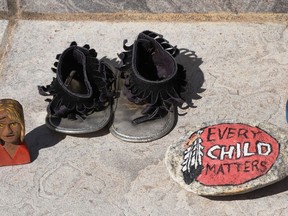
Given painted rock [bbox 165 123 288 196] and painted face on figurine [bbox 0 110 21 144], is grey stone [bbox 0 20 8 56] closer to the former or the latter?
painted face on figurine [bbox 0 110 21 144]

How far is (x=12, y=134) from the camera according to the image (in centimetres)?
195

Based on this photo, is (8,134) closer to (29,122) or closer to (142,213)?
(29,122)

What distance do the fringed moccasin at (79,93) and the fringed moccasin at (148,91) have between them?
6cm

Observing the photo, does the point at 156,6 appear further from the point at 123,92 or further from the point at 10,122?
the point at 10,122

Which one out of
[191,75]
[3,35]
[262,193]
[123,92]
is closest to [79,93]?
[123,92]

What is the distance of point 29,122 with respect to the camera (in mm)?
2195

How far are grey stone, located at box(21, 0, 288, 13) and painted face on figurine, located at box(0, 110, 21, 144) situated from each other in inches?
31.1

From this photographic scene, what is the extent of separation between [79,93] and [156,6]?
0.55 meters

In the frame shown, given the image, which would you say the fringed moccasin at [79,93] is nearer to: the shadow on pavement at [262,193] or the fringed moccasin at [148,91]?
the fringed moccasin at [148,91]

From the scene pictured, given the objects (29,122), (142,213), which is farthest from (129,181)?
(29,122)

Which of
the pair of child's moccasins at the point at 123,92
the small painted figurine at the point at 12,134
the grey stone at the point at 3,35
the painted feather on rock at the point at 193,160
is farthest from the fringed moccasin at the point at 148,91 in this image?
the grey stone at the point at 3,35

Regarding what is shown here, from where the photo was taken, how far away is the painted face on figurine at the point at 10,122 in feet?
6.28

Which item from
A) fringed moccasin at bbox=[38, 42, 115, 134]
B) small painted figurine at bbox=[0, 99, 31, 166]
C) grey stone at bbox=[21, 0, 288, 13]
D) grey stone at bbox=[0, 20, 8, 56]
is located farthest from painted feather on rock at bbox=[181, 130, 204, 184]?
grey stone at bbox=[0, 20, 8, 56]

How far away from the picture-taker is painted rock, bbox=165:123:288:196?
72.9 inches
